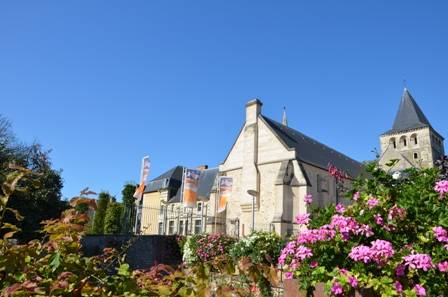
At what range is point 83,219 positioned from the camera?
1974 mm

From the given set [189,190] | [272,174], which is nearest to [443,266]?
[189,190]

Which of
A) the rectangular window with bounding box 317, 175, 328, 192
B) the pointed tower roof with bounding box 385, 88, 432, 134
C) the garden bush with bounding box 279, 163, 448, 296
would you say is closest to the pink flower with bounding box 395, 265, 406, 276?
the garden bush with bounding box 279, 163, 448, 296

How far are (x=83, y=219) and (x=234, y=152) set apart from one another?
26871 millimetres

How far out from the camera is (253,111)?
91.5 ft

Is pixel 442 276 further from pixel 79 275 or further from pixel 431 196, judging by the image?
pixel 79 275

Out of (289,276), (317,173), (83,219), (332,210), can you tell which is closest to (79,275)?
(83,219)

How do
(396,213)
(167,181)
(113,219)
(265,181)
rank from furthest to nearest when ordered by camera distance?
(167,181) < (113,219) < (265,181) < (396,213)

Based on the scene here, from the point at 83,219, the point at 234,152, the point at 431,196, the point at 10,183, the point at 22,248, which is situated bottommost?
the point at 22,248

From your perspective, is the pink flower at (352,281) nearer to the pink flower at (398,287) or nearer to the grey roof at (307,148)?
the pink flower at (398,287)

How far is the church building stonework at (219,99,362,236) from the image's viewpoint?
915 inches

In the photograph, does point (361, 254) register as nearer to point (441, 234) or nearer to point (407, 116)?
point (441, 234)

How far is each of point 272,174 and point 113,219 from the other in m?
11.9

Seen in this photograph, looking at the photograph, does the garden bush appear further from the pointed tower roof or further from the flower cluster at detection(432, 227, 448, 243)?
the pointed tower roof

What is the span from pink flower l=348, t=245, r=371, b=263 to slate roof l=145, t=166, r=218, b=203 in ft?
94.7
